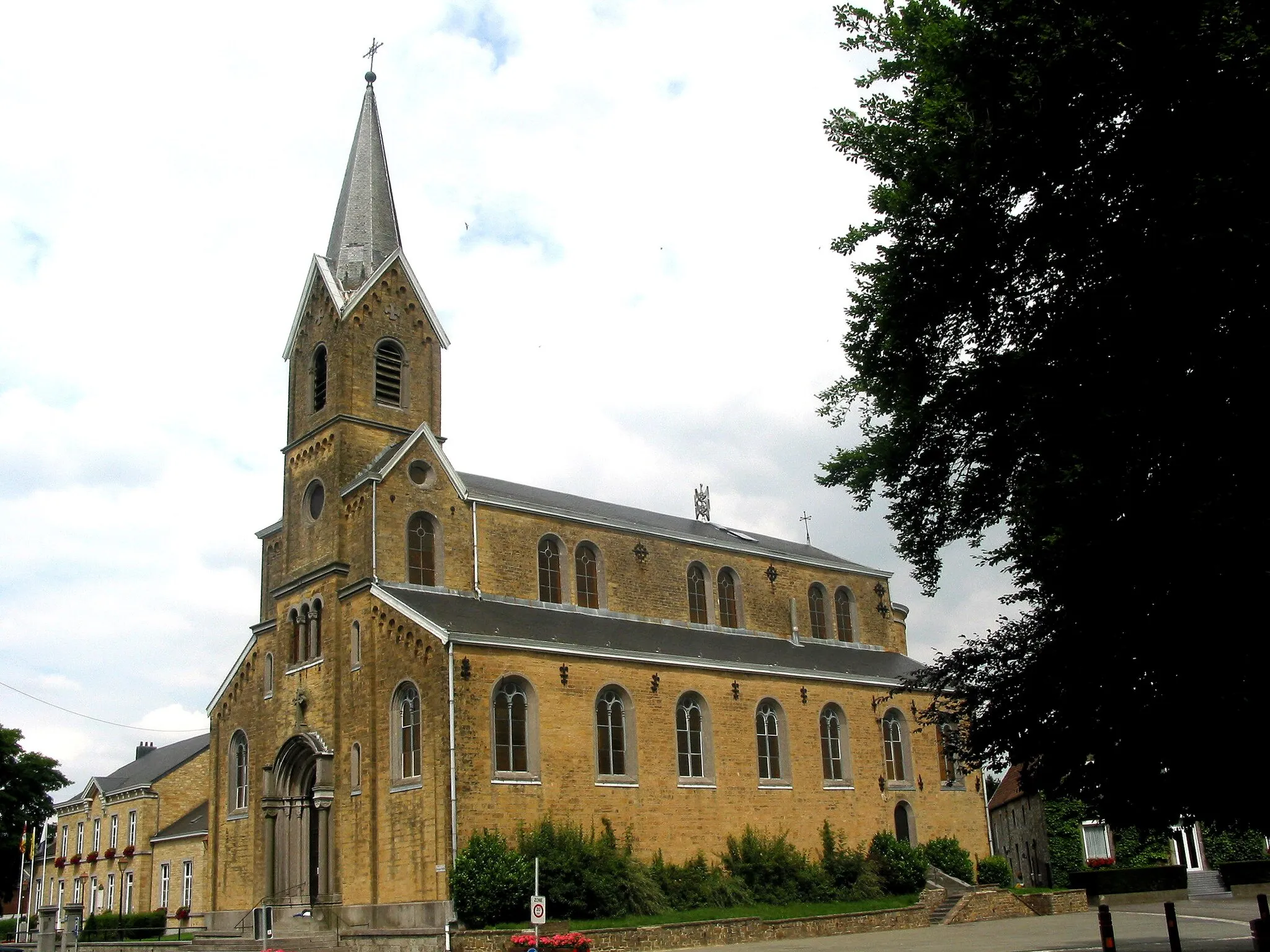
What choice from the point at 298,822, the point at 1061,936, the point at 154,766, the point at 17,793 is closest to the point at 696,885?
the point at 1061,936

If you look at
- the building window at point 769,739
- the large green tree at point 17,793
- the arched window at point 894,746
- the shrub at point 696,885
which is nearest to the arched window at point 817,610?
the arched window at point 894,746

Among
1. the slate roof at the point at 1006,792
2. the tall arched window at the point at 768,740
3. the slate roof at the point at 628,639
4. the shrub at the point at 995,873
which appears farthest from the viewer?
the slate roof at the point at 1006,792

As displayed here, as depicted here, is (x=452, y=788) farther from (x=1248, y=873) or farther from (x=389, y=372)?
(x=1248, y=873)

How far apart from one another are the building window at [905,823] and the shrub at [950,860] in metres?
0.99

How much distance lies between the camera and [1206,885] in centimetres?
4053

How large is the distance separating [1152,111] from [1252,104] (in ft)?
3.56

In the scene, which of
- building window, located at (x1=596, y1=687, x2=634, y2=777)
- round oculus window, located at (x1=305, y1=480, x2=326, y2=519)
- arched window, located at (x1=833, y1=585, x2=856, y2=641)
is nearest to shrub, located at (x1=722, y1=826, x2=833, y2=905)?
building window, located at (x1=596, y1=687, x2=634, y2=777)

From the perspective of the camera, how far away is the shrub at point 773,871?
32.4 meters

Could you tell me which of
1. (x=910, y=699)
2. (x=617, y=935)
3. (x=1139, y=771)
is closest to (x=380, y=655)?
(x=617, y=935)

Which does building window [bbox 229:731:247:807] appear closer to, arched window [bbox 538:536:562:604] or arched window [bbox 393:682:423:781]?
arched window [bbox 393:682:423:781]

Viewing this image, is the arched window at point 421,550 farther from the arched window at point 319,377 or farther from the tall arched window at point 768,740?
the tall arched window at point 768,740

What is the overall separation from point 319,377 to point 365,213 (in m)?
6.32

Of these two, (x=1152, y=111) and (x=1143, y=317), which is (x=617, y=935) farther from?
(x=1152, y=111)

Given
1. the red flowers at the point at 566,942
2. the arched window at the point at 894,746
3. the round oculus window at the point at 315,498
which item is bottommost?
the red flowers at the point at 566,942
